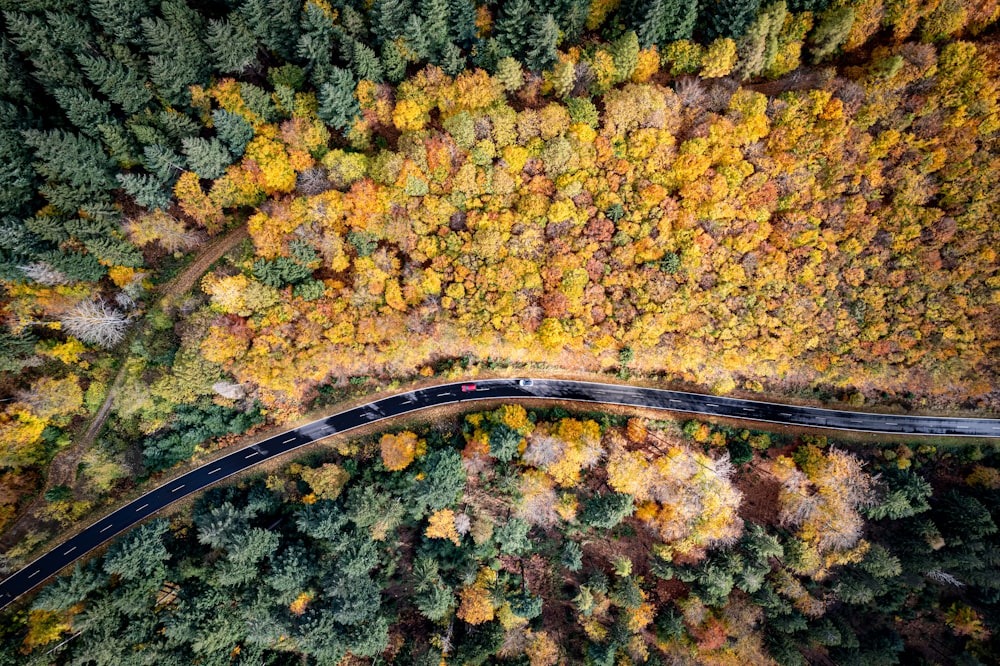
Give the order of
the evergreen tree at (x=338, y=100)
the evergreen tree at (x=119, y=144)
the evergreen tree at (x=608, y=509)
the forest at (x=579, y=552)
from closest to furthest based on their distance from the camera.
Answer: the evergreen tree at (x=119, y=144) < the evergreen tree at (x=338, y=100) < the forest at (x=579, y=552) < the evergreen tree at (x=608, y=509)

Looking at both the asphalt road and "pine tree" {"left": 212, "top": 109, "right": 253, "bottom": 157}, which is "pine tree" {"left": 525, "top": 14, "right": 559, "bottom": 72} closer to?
"pine tree" {"left": 212, "top": 109, "right": 253, "bottom": 157}

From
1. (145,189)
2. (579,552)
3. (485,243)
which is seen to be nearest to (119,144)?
(145,189)

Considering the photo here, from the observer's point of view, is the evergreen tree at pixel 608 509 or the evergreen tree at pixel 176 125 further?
the evergreen tree at pixel 608 509

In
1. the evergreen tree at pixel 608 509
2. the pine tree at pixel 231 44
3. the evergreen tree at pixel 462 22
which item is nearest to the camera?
the pine tree at pixel 231 44

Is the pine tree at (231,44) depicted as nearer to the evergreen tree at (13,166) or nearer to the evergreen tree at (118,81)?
the evergreen tree at (118,81)

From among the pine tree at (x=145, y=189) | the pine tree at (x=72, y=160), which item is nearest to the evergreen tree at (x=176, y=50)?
the pine tree at (x=145, y=189)

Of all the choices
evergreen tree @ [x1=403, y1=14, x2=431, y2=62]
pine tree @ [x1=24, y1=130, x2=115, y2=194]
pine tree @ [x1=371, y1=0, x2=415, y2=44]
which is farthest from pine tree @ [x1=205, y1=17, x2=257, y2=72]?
evergreen tree @ [x1=403, y1=14, x2=431, y2=62]

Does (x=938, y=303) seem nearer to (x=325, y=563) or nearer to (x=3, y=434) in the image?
(x=325, y=563)
